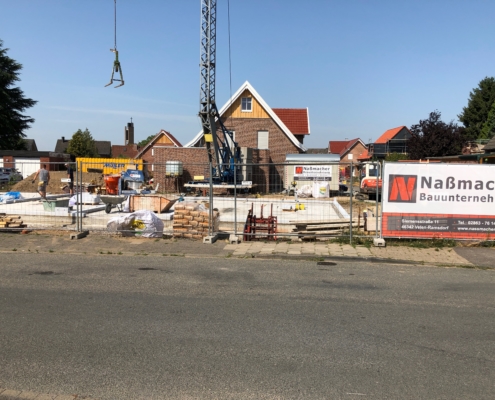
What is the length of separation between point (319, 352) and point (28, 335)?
3095 mm

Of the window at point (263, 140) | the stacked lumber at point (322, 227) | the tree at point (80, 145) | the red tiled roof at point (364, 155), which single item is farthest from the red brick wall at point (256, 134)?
the red tiled roof at point (364, 155)

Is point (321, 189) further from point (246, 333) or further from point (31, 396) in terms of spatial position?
point (31, 396)

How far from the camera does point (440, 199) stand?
11297 mm

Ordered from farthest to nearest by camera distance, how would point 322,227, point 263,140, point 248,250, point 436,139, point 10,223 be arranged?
point 436,139 < point 263,140 < point 10,223 < point 322,227 < point 248,250

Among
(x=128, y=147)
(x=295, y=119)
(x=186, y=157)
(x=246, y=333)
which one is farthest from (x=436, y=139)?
(x=128, y=147)

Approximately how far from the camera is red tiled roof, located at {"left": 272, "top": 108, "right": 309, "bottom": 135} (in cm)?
4875

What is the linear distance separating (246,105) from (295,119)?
970cm

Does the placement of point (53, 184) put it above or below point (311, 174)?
below

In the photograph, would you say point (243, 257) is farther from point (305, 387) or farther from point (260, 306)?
point (305, 387)

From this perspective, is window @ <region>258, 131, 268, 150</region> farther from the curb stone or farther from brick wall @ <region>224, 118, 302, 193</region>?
the curb stone

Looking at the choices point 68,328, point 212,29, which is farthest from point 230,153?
point 68,328

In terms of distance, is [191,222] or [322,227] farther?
[322,227]

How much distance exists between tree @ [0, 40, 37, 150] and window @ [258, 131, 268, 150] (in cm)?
3306

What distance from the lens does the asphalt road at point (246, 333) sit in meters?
4.04
